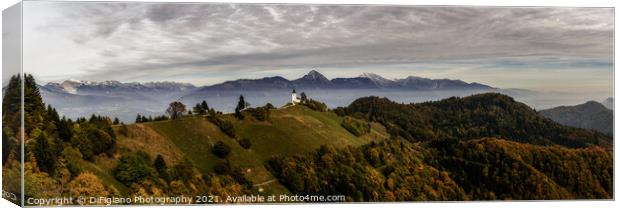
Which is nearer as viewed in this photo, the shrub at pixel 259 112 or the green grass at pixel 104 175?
the green grass at pixel 104 175

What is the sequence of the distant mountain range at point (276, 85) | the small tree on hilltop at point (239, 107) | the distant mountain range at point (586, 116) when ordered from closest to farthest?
the distant mountain range at point (276, 85) → the small tree on hilltop at point (239, 107) → the distant mountain range at point (586, 116)

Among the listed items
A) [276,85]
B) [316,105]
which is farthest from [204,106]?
[316,105]

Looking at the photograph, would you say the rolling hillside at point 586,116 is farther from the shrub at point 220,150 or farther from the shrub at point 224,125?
the shrub at point 220,150

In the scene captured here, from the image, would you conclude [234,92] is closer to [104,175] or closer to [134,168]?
[134,168]

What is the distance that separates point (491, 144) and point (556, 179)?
1781 millimetres

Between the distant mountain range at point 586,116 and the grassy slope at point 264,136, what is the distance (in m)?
4.28

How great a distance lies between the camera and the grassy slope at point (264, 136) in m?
24.0

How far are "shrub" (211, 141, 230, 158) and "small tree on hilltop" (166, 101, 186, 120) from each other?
1.09 metres

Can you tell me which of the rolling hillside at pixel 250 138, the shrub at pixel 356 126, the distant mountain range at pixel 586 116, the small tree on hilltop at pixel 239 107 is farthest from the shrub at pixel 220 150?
the distant mountain range at pixel 586 116

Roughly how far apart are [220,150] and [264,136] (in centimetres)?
110

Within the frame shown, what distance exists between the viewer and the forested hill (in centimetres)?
2542

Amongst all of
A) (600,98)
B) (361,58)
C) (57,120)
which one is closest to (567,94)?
(600,98)

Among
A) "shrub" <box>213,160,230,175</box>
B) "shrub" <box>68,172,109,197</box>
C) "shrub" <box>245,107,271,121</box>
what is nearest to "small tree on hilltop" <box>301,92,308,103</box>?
"shrub" <box>245,107,271,121</box>

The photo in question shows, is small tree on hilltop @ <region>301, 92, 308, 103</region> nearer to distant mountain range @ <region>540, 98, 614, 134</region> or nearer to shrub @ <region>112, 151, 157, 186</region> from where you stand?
shrub @ <region>112, 151, 157, 186</region>
